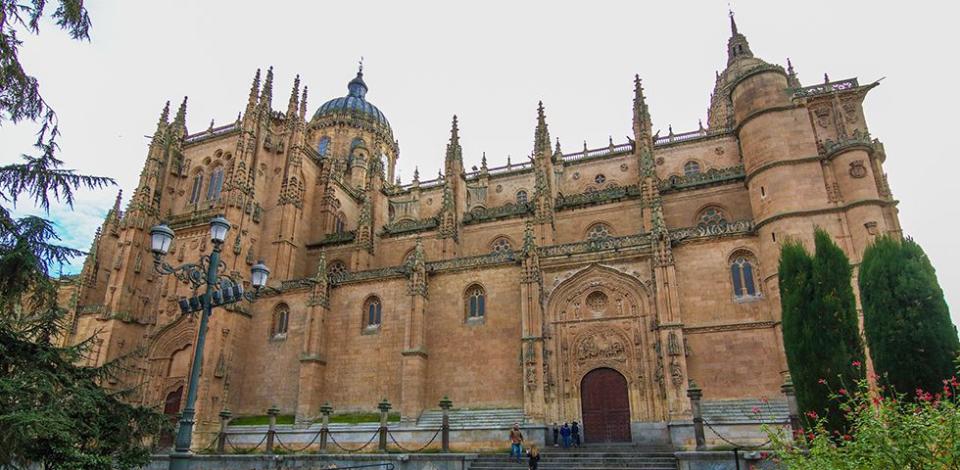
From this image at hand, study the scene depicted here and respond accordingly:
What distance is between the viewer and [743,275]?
24.2 m

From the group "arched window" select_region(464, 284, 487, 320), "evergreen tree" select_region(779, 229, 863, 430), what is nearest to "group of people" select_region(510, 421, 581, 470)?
"arched window" select_region(464, 284, 487, 320)

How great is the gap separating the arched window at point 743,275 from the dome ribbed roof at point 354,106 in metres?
39.0

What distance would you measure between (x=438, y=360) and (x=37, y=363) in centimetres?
1784

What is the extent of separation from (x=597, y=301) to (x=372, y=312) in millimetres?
11510

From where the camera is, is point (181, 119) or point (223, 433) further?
point (181, 119)

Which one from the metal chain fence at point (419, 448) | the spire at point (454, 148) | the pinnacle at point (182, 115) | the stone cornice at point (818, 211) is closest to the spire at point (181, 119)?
the pinnacle at point (182, 115)

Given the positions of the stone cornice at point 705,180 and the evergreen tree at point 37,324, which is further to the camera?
the stone cornice at point 705,180

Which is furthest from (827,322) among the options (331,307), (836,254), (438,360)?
(331,307)

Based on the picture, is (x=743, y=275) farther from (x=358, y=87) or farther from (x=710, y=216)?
(x=358, y=87)

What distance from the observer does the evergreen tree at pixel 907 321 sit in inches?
539

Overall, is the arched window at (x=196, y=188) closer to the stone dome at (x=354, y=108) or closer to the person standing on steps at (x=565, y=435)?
the stone dome at (x=354, y=108)

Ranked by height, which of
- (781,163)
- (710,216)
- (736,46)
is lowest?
(710,216)

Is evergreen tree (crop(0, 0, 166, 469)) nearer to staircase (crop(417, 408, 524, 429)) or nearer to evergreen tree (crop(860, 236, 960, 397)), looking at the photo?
staircase (crop(417, 408, 524, 429))

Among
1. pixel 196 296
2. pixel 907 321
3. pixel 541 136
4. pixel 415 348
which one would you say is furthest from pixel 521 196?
pixel 196 296
